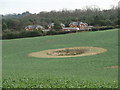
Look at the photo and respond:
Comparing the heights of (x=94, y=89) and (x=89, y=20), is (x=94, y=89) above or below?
below

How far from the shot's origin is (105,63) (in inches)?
795

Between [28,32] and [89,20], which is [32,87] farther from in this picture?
[89,20]

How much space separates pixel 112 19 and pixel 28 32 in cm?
2822

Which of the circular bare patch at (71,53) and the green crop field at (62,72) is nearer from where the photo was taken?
the green crop field at (62,72)

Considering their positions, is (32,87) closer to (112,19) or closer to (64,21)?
(112,19)

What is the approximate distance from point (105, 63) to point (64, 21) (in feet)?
214

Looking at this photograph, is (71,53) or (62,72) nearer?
(62,72)

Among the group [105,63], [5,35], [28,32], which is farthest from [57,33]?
[105,63]

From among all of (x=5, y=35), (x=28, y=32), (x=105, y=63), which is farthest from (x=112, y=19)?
(x=105, y=63)

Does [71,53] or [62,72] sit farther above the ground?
[71,53]

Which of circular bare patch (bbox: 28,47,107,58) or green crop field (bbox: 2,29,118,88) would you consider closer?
green crop field (bbox: 2,29,118,88)

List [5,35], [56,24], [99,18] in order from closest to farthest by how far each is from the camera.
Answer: [5,35], [56,24], [99,18]

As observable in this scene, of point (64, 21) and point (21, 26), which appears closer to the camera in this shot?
point (21, 26)

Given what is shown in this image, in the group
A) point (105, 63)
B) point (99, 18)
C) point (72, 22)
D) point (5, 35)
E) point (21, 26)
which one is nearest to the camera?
point (105, 63)
